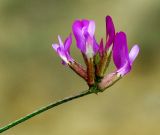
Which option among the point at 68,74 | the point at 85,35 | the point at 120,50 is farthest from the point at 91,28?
the point at 68,74

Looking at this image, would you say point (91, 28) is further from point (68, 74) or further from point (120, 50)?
point (68, 74)

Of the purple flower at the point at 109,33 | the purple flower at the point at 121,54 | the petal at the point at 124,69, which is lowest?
the petal at the point at 124,69

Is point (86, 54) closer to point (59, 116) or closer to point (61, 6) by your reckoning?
point (59, 116)

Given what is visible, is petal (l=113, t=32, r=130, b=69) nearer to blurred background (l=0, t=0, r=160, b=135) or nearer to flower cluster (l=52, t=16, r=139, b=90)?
flower cluster (l=52, t=16, r=139, b=90)

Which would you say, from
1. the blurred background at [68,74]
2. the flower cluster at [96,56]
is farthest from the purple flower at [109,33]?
the blurred background at [68,74]

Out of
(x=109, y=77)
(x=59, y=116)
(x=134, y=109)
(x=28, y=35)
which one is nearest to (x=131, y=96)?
(x=134, y=109)

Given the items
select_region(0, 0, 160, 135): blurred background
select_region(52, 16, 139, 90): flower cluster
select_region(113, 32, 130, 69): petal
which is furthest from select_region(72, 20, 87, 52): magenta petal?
select_region(0, 0, 160, 135): blurred background

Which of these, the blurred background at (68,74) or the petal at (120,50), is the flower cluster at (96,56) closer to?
the petal at (120,50)
